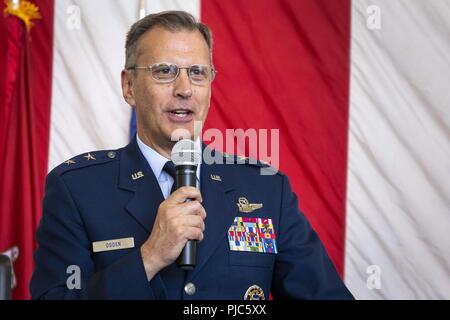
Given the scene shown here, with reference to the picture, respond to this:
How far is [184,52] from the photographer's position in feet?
5.38

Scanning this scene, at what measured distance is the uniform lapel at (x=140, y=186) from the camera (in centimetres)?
158

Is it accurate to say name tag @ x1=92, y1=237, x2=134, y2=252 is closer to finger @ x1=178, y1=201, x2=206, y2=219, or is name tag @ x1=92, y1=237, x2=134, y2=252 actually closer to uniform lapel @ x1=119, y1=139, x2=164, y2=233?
uniform lapel @ x1=119, y1=139, x2=164, y2=233

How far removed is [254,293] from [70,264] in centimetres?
50

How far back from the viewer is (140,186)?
1629 mm

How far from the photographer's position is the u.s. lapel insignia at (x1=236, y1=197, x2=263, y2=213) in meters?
1.70

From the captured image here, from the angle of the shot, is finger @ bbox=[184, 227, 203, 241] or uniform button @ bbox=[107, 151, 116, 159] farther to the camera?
uniform button @ bbox=[107, 151, 116, 159]

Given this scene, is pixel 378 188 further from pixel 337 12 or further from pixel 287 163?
pixel 337 12

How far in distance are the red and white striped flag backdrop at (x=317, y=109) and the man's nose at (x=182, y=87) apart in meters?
1.10

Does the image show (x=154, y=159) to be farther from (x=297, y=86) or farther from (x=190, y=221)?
(x=297, y=86)

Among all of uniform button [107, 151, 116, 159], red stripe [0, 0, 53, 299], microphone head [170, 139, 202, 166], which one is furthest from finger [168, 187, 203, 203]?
red stripe [0, 0, 53, 299]

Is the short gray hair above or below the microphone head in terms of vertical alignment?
above

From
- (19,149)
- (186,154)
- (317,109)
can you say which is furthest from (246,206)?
(19,149)

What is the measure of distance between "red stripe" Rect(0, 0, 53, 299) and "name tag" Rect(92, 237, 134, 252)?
1245 mm
